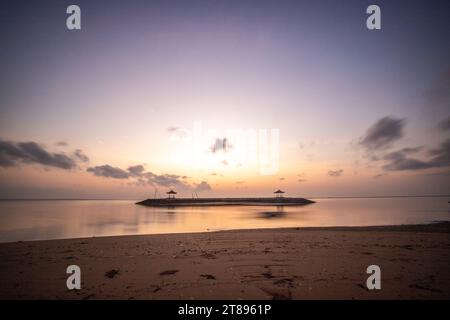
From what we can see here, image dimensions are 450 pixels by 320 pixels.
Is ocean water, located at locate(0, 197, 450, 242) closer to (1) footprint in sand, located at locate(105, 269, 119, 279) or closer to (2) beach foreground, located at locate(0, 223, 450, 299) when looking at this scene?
(2) beach foreground, located at locate(0, 223, 450, 299)

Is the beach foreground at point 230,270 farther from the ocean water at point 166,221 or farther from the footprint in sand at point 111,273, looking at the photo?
the ocean water at point 166,221

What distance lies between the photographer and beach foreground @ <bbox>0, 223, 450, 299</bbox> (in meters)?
6.34

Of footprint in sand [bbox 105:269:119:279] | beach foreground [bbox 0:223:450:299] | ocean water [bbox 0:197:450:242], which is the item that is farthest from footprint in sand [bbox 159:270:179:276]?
ocean water [bbox 0:197:450:242]

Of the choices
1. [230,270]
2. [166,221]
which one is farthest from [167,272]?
[166,221]

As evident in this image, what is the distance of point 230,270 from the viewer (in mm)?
7992

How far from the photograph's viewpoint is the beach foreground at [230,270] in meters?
6.34

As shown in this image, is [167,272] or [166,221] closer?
[167,272]

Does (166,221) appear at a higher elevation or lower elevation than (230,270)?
lower

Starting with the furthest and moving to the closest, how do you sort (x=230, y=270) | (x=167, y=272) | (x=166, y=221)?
(x=166, y=221), (x=230, y=270), (x=167, y=272)

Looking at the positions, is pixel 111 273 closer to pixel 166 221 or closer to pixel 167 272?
pixel 167 272
